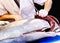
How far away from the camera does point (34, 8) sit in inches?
53.1

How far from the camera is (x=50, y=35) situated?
760 mm

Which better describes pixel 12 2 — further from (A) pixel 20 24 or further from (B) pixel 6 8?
(A) pixel 20 24

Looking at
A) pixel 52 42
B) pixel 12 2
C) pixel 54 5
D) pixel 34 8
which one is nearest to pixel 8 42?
pixel 52 42

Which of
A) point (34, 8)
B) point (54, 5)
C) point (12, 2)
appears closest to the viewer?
point (12, 2)

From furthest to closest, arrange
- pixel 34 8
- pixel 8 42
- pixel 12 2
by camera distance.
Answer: pixel 34 8
pixel 12 2
pixel 8 42

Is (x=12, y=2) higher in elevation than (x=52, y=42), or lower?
higher

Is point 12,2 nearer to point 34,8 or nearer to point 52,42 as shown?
point 34,8

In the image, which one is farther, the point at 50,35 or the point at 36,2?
the point at 36,2

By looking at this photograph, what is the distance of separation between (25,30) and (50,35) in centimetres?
13

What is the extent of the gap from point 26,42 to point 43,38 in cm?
9

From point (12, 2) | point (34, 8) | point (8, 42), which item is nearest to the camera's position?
point (8, 42)

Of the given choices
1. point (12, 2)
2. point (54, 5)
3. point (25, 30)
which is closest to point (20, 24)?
point (25, 30)

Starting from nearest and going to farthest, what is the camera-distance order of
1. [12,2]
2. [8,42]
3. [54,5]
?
[8,42]
[12,2]
[54,5]

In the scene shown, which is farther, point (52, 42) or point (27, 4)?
point (27, 4)
